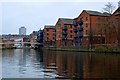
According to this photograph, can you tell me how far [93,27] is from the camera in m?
87.2

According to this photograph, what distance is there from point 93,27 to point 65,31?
1255 inches

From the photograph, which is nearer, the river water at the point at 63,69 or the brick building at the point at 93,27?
Answer: the river water at the point at 63,69

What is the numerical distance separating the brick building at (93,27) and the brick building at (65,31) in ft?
76.3

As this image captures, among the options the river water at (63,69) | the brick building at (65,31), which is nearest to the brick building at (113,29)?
the river water at (63,69)

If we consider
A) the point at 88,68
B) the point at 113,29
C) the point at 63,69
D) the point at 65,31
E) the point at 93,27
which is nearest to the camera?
the point at 63,69

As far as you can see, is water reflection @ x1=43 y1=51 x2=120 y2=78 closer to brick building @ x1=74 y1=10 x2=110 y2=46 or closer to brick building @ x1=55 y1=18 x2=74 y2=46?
brick building @ x1=74 y1=10 x2=110 y2=46

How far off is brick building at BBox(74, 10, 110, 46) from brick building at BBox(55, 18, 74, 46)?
23.3 metres

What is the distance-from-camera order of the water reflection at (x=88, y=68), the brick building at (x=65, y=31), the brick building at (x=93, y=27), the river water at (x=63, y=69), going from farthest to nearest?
the brick building at (x=65, y=31) → the brick building at (x=93, y=27) → the river water at (x=63, y=69) → the water reflection at (x=88, y=68)

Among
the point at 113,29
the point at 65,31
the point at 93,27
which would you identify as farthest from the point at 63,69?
the point at 65,31

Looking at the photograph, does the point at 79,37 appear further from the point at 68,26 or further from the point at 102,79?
the point at 102,79

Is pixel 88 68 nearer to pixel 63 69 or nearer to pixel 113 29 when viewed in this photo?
pixel 63 69

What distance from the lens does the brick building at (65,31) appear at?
114800 millimetres

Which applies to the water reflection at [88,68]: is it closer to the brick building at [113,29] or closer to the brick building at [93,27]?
the brick building at [113,29]

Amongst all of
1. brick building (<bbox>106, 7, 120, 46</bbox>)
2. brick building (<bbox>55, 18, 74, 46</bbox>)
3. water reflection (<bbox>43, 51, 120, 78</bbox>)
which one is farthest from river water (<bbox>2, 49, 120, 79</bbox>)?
brick building (<bbox>55, 18, 74, 46</bbox>)
